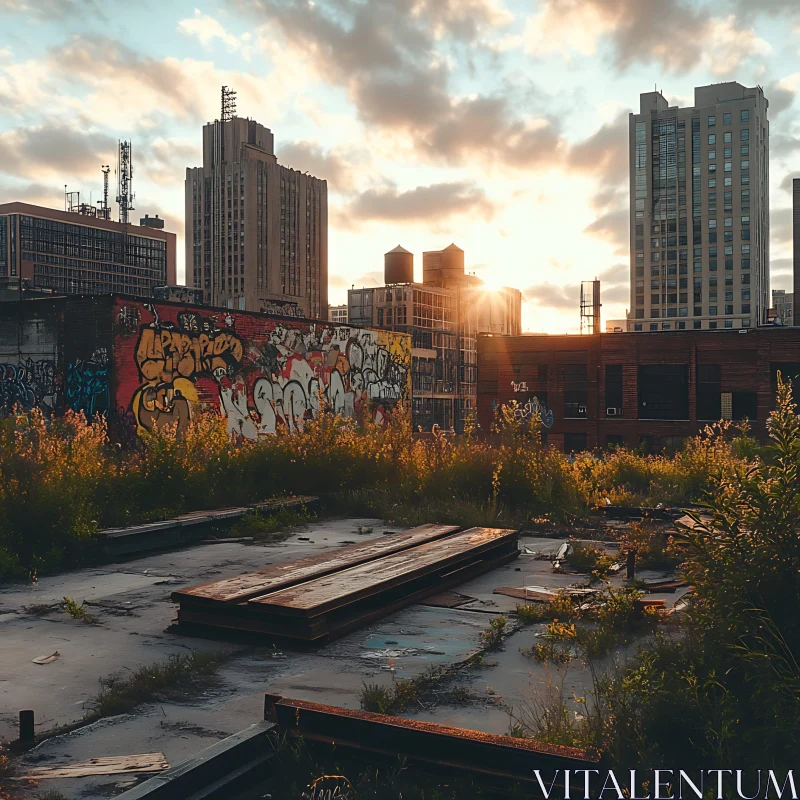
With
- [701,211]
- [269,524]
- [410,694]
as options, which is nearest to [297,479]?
[269,524]

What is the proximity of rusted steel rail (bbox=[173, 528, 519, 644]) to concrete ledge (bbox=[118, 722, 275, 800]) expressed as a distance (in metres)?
1.84

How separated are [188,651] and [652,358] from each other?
51.3 metres

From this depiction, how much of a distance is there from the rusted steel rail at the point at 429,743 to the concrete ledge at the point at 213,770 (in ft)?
0.62

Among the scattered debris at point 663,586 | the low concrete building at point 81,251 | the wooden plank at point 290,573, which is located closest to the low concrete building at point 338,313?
the low concrete building at point 81,251

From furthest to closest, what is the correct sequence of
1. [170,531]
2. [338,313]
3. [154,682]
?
[338,313] < [170,531] < [154,682]

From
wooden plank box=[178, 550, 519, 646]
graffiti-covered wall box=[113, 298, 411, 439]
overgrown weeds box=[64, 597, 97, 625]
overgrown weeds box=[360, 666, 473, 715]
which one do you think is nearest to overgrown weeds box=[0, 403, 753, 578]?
overgrown weeds box=[64, 597, 97, 625]

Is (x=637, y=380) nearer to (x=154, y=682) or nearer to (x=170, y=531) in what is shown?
(x=170, y=531)

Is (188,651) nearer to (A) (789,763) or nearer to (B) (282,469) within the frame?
(A) (789,763)

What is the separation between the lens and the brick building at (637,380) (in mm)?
49906

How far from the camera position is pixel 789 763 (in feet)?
11.0

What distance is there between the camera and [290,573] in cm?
706

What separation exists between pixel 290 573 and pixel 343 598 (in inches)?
36.6

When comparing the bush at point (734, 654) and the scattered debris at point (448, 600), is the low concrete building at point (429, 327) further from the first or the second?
the bush at point (734, 654)

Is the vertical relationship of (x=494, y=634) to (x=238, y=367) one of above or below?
below
